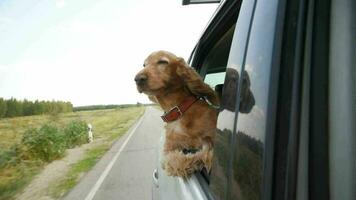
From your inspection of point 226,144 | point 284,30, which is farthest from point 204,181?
point 284,30

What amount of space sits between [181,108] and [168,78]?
233 millimetres

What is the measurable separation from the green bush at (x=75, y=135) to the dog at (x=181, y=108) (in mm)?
18513

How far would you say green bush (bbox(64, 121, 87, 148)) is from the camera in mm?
21469

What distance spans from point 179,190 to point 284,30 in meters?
→ 1.46

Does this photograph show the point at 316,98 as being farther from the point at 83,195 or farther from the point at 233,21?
the point at 83,195

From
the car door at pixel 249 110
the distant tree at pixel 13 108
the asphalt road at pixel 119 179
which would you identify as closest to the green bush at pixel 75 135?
the asphalt road at pixel 119 179

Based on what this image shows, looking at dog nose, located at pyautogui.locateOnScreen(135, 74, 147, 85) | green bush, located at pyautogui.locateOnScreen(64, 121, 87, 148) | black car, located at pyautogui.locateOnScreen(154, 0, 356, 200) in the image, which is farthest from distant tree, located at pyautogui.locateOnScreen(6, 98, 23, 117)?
black car, located at pyautogui.locateOnScreen(154, 0, 356, 200)

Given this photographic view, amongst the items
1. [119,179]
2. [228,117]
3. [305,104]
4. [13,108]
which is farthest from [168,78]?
[13,108]

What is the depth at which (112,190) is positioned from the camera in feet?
28.8

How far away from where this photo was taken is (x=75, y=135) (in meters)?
23.4

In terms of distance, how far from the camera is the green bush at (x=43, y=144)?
16094 millimetres

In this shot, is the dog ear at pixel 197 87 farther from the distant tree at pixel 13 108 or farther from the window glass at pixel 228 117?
the distant tree at pixel 13 108

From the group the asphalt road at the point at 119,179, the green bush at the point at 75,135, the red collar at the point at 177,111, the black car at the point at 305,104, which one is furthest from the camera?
the green bush at the point at 75,135

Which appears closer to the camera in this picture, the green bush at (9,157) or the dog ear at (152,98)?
the dog ear at (152,98)
